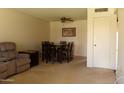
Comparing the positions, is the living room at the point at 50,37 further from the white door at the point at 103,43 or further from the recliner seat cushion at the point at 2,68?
the recliner seat cushion at the point at 2,68

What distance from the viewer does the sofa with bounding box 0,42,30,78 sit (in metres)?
4.80

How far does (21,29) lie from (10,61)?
8.14ft

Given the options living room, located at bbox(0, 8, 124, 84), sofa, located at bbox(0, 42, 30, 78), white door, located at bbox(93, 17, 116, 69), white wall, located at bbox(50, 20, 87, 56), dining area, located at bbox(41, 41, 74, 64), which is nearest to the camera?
sofa, located at bbox(0, 42, 30, 78)

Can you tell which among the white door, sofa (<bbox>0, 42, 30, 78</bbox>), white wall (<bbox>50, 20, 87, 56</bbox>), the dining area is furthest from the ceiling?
white wall (<bbox>50, 20, 87, 56</bbox>)

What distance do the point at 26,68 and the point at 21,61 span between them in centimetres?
47

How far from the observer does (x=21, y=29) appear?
289 inches

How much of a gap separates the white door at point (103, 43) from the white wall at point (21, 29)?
3.36 meters

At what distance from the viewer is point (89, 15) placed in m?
6.34

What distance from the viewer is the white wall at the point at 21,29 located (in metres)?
6.18

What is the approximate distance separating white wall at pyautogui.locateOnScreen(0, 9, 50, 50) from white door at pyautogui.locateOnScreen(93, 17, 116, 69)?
3.36 meters

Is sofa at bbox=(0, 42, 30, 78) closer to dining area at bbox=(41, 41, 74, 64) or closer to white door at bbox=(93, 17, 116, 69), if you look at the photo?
dining area at bbox=(41, 41, 74, 64)

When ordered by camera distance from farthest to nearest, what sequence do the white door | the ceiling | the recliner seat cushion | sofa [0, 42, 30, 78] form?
1. the ceiling
2. the white door
3. sofa [0, 42, 30, 78]
4. the recliner seat cushion
